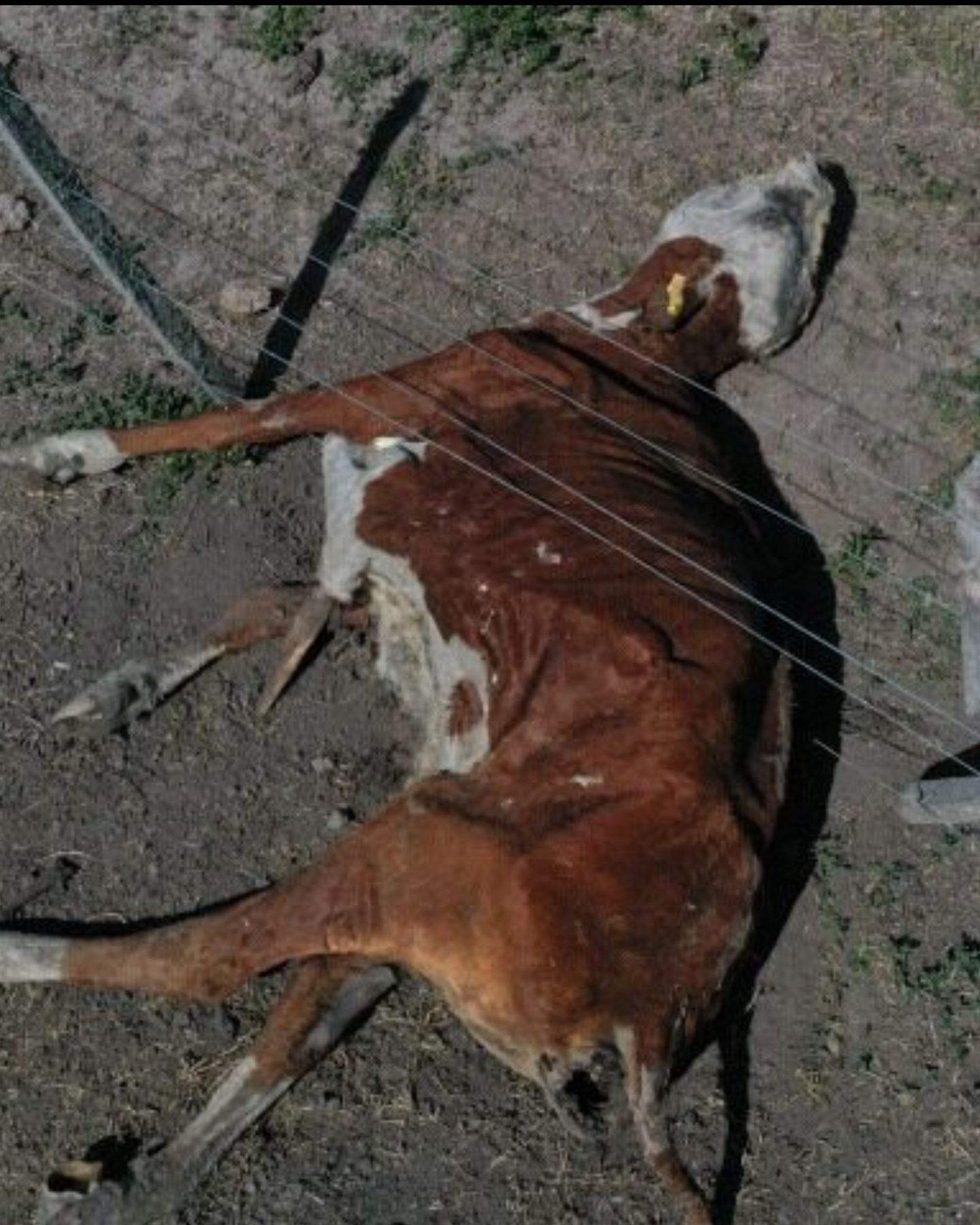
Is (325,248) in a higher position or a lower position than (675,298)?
lower

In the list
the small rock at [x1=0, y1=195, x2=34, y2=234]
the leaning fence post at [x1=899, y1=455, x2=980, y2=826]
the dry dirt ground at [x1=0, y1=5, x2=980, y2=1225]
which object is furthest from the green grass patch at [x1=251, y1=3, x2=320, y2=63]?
the leaning fence post at [x1=899, y1=455, x2=980, y2=826]

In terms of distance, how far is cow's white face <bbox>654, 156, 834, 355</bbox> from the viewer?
19.2 feet

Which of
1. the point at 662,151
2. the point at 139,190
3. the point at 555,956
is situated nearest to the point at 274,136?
the point at 139,190

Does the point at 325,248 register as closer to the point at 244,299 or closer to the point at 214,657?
the point at 244,299

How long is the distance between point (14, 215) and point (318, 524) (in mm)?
1803

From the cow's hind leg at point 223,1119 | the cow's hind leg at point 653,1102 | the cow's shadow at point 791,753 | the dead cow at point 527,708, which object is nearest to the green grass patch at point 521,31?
the cow's shadow at point 791,753

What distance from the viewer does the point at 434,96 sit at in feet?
22.7

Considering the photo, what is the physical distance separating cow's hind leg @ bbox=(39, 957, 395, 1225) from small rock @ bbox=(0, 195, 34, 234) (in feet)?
10.8

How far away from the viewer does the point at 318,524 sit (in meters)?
5.78

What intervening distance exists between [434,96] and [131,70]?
1.19 m

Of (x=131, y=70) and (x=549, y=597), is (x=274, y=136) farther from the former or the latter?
(x=549, y=597)

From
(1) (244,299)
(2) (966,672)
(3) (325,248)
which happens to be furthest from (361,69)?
(2) (966,672)

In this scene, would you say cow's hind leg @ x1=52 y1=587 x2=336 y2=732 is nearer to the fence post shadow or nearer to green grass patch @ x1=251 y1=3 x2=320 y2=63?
the fence post shadow

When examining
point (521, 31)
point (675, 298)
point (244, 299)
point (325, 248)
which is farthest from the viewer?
point (521, 31)
